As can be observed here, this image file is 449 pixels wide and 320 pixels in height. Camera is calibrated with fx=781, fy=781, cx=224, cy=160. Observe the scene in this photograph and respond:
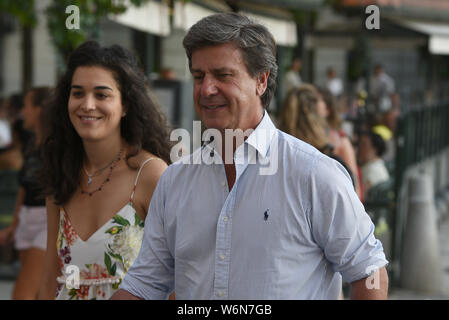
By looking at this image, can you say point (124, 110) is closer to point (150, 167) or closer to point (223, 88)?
point (150, 167)

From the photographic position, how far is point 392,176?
8.47m

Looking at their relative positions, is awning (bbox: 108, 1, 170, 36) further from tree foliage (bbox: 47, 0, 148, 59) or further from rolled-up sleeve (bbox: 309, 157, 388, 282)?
rolled-up sleeve (bbox: 309, 157, 388, 282)

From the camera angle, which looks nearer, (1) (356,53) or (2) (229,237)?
(2) (229,237)

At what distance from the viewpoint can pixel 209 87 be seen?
2264 millimetres

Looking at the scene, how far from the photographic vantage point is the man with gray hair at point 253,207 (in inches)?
86.5

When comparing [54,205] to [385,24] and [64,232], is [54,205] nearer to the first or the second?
[64,232]

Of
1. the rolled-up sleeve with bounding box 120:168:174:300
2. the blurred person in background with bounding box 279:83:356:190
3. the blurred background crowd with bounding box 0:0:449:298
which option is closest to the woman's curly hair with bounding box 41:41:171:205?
the blurred background crowd with bounding box 0:0:449:298

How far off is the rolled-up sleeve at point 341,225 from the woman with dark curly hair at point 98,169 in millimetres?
1169

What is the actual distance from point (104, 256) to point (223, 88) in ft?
3.84

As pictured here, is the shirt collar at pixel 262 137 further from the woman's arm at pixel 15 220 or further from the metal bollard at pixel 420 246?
the metal bollard at pixel 420 246

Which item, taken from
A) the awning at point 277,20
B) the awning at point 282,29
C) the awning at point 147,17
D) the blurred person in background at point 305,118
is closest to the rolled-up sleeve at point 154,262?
the blurred person in background at point 305,118

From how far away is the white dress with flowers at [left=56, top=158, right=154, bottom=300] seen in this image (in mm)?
3148
